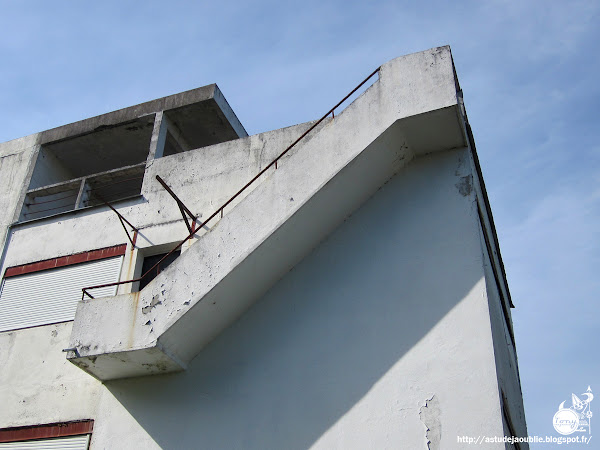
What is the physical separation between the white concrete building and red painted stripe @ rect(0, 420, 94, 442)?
23 millimetres

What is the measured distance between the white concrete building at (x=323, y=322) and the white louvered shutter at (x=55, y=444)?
0.05 metres

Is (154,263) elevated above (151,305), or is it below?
above

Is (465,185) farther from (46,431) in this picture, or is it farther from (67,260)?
(46,431)

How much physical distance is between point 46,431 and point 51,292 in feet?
8.86


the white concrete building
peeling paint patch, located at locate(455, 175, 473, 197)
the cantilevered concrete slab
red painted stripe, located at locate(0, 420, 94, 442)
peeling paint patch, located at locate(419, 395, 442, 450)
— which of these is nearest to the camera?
peeling paint patch, located at locate(419, 395, 442, 450)

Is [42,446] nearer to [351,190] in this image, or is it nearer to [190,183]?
[190,183]

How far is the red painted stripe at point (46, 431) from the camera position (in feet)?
33.6

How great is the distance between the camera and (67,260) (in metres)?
12.4

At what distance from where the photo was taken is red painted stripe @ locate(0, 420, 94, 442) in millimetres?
10250

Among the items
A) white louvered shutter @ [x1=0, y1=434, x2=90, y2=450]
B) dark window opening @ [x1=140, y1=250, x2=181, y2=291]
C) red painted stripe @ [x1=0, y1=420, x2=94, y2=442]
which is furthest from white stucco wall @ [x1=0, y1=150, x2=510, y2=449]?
dark window opening @ [x1=140, y1=250, x2=181, y2=291]

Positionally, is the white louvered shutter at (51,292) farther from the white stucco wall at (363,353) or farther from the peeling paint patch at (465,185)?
the peeling paint patch at (465,185)

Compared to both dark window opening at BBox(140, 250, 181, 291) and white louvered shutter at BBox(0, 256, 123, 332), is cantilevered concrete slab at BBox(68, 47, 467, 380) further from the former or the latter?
white louvered shutter at BBox(0, 256, 123, 332)

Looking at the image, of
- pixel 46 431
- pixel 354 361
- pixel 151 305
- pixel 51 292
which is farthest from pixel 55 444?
pixel 354 361

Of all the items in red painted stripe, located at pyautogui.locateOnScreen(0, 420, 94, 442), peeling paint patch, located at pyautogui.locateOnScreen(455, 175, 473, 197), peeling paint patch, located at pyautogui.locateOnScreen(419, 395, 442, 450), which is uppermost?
peeling paint patch, located at pyautogui.locateOnScreen(455, 175, 473, 197)
